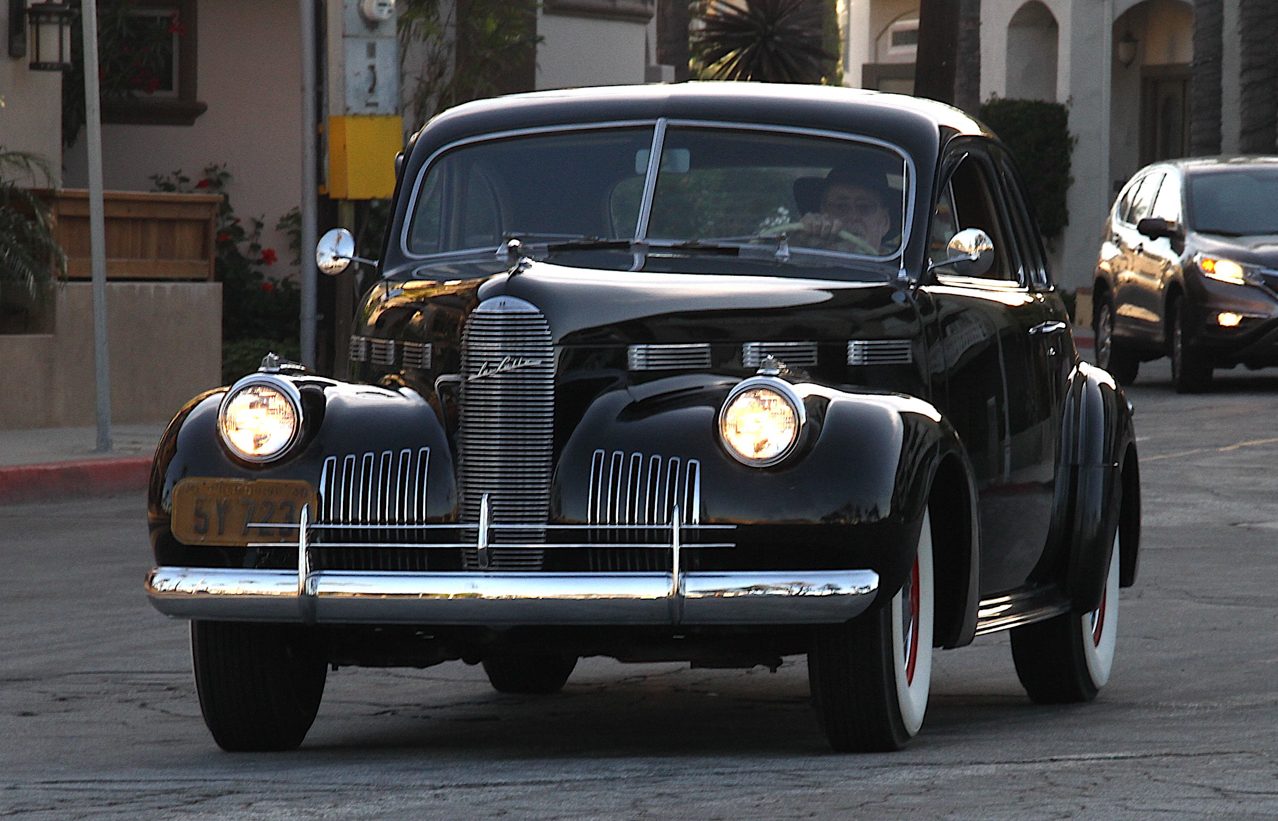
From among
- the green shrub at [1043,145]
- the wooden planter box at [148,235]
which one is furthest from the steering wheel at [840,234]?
the green shrub at [1043,145]

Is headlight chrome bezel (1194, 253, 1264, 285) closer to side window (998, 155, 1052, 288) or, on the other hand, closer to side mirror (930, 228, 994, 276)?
side window (998, 155, 1052, 288)

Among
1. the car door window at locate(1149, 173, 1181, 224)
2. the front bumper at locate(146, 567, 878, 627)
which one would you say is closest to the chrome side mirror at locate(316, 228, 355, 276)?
the front bumper at locate(146, 567, 878, 627)

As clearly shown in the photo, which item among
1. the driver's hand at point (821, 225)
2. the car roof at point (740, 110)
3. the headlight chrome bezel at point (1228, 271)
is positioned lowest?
the headlight chrome bezel at point (1228, 271)

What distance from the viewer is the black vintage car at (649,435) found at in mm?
6520

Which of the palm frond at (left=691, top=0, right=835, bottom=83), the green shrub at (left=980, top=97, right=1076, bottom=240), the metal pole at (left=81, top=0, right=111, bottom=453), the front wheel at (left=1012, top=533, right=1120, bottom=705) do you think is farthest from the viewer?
the palm frond at (left=691, top=0, right=835, bottom=83)

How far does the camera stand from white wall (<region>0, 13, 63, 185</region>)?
19.4 meters

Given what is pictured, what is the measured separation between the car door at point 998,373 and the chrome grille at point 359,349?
1.57 m

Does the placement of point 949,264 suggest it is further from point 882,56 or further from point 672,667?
point 882,56

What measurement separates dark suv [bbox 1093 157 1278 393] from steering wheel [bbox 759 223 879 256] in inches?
524

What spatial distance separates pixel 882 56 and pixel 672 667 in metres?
43.6

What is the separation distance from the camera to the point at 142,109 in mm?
24156

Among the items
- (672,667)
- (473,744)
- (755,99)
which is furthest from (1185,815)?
(672,667)

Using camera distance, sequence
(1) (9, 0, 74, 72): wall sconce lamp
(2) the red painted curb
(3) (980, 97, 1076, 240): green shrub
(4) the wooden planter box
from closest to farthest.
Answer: (2) the red painted curb
(4) the wooden planter box
(1) (9, 0, 74, 72): wall sconce lamp
(3) (980, 97, 1076, 240): green shrub

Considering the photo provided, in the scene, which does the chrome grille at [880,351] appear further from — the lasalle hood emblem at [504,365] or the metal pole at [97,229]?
the metal pole at [97,229]
